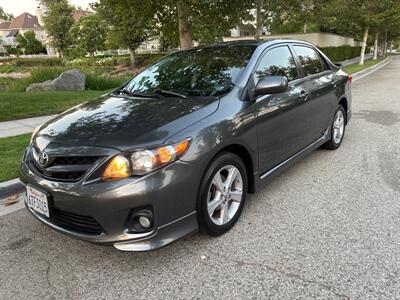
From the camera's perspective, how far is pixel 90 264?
9.40 ft

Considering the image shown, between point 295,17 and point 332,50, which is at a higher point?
point 295,17

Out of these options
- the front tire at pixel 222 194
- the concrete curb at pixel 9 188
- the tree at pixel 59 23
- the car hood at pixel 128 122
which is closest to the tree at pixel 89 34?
the tree at pixel 59 23

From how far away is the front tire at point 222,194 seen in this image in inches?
113

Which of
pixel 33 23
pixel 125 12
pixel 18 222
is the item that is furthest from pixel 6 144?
pixel 33 23

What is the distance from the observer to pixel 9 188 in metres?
4.16

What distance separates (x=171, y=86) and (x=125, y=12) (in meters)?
8.54

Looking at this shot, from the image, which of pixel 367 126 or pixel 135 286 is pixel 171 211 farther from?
pixel 367 126

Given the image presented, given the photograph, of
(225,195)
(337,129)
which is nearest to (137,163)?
(225,195)

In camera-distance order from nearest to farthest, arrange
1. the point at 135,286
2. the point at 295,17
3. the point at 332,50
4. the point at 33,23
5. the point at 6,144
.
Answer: the point at 135,286, the point at 6,144, the point at 295,17, the point at 332,50, the point at 33,23

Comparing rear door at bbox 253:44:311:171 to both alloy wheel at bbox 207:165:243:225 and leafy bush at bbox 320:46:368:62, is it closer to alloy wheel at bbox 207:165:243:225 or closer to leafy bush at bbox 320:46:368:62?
alloy wheel at bbox 207:165:243:225

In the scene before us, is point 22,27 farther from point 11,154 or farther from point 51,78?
point 11,154

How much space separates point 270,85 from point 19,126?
5.61 meters

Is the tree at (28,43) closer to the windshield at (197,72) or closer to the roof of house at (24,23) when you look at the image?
the roof of house at (24,23)

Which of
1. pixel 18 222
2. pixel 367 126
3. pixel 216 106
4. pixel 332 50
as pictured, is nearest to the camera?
pixel 216 106
